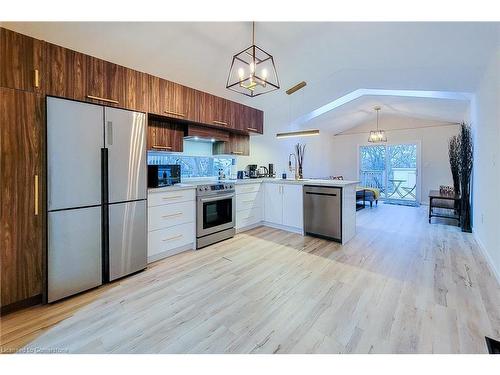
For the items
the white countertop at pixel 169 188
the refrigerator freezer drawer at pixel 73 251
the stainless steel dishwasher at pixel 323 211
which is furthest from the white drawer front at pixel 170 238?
the stainless steel dishwasher at pixel 323 211

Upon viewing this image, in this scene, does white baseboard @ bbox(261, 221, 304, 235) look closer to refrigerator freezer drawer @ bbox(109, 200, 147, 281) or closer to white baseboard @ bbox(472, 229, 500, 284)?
white baseboard @ bbox(472, 229, 500, 284)

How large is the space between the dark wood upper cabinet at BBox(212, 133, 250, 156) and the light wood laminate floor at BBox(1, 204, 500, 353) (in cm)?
193

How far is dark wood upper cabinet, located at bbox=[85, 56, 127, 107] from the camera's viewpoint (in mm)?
2220

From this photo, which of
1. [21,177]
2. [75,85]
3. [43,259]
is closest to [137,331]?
[43,259]

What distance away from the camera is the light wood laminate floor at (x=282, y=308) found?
60.1 inches

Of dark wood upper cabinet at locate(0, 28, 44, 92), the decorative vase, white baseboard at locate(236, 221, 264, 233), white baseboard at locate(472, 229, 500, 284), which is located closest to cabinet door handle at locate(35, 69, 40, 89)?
dark wood upper cabinet at locate(0, 28, 44, 92)

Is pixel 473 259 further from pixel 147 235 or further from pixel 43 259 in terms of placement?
pixel 43 259

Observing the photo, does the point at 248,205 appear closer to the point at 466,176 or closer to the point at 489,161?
the point at 489,161

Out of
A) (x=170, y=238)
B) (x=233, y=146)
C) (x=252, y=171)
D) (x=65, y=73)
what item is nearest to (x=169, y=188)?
(x=170, y=238)

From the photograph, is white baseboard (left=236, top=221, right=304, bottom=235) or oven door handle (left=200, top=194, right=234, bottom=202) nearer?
oven door handle (left=200, top=194, right=234, bottom=202)

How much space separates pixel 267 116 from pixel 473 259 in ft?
13.8

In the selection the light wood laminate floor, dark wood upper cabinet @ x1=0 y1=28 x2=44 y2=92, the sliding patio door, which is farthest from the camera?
the sliding patio door

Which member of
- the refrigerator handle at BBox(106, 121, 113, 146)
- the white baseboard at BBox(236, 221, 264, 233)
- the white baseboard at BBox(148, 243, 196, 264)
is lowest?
the white baseboard at BBox(148, 243, 196, 264)
